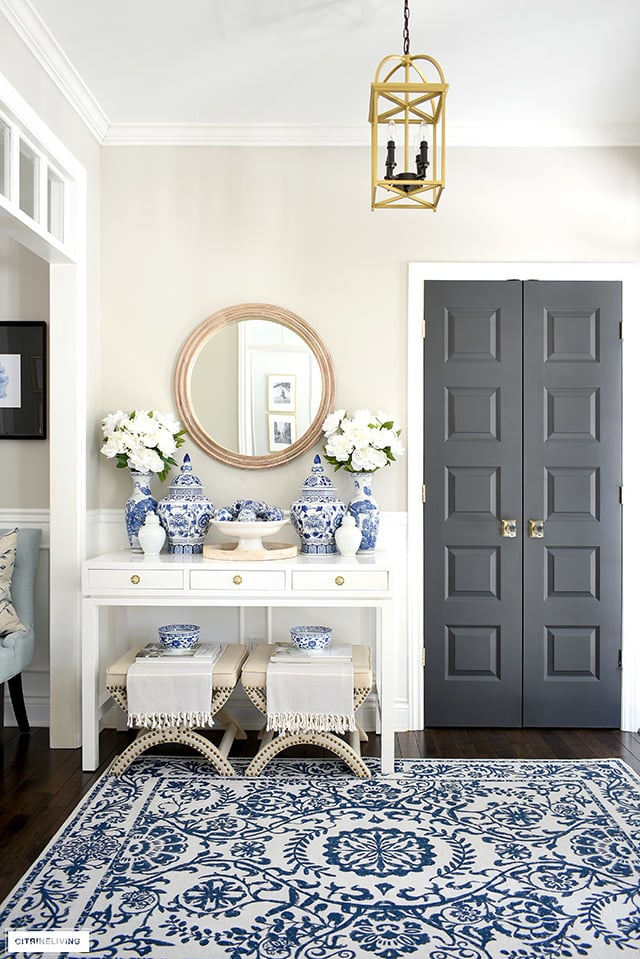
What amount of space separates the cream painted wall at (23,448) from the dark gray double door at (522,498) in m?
1.93

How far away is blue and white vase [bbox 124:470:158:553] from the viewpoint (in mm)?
3602

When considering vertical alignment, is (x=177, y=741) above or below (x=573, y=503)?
below

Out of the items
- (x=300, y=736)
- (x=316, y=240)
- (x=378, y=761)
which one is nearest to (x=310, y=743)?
(x=300, y=736)

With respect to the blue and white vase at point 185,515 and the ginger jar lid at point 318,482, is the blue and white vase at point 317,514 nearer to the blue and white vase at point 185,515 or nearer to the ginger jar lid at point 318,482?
the ginger jar lid at point 318,482

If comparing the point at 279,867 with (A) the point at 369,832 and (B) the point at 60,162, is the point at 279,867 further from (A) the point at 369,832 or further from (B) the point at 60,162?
(B) the point at 60,162

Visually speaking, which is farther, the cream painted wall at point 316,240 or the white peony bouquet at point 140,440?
the cream painted wall at point 316,240

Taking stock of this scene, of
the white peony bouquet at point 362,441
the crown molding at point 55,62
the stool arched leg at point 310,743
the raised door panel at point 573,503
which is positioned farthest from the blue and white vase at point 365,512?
the crown molding at point 55,62

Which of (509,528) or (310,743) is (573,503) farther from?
(310,743)

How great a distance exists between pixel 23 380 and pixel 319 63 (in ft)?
6.69

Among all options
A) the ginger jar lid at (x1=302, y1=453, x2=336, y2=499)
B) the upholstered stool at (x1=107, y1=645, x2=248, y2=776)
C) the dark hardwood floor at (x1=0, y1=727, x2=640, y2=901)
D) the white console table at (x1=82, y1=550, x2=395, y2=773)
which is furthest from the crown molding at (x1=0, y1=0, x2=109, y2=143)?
the dark hardwood floor at (x1=0, y1=727, x2=640, y2=901)

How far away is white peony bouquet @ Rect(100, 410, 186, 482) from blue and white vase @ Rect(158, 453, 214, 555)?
0.48ft

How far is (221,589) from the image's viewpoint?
321 cm

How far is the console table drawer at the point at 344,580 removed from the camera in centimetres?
319

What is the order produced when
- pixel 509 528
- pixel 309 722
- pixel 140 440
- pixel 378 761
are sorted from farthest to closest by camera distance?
pixel 509 528, pixel 140 440, pixel 378 761, pixel 309 722
